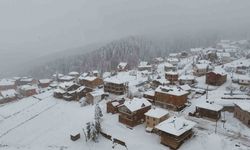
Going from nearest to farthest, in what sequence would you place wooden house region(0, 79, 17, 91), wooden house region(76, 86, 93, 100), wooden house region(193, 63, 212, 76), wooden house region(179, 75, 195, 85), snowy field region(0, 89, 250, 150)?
snowy field region(0, 89, 250, 150), wooden house region(76, 86, 93, 100), wooden house region(179, 75, 195, 85), wooden house region(193, 63, 212, 76), wooden house region(0, 79, 17, 91)

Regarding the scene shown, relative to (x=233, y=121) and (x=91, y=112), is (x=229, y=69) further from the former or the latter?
(x=91, y=112)

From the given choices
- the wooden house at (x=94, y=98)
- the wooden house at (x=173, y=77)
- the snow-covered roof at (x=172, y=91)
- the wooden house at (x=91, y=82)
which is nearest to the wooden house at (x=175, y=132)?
the snow-covered roof at (x=172, y=91)

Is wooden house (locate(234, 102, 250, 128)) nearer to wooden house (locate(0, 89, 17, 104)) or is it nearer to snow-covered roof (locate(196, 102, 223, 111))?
snow-covered roof (locate(196, 102, 223, 111))

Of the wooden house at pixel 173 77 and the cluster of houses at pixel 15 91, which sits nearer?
the wooden house at pixel 173 77

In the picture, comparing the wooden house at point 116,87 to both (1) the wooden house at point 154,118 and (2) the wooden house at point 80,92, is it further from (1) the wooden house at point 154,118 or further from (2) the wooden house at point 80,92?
(1) the wooden house at point 154,118

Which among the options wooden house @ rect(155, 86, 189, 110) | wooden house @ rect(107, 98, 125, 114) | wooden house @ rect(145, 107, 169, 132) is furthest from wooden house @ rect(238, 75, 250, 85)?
wooden house @ rect(107, 98, 125, 114)

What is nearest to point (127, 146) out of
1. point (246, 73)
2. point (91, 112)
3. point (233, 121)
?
point (91, 112)
